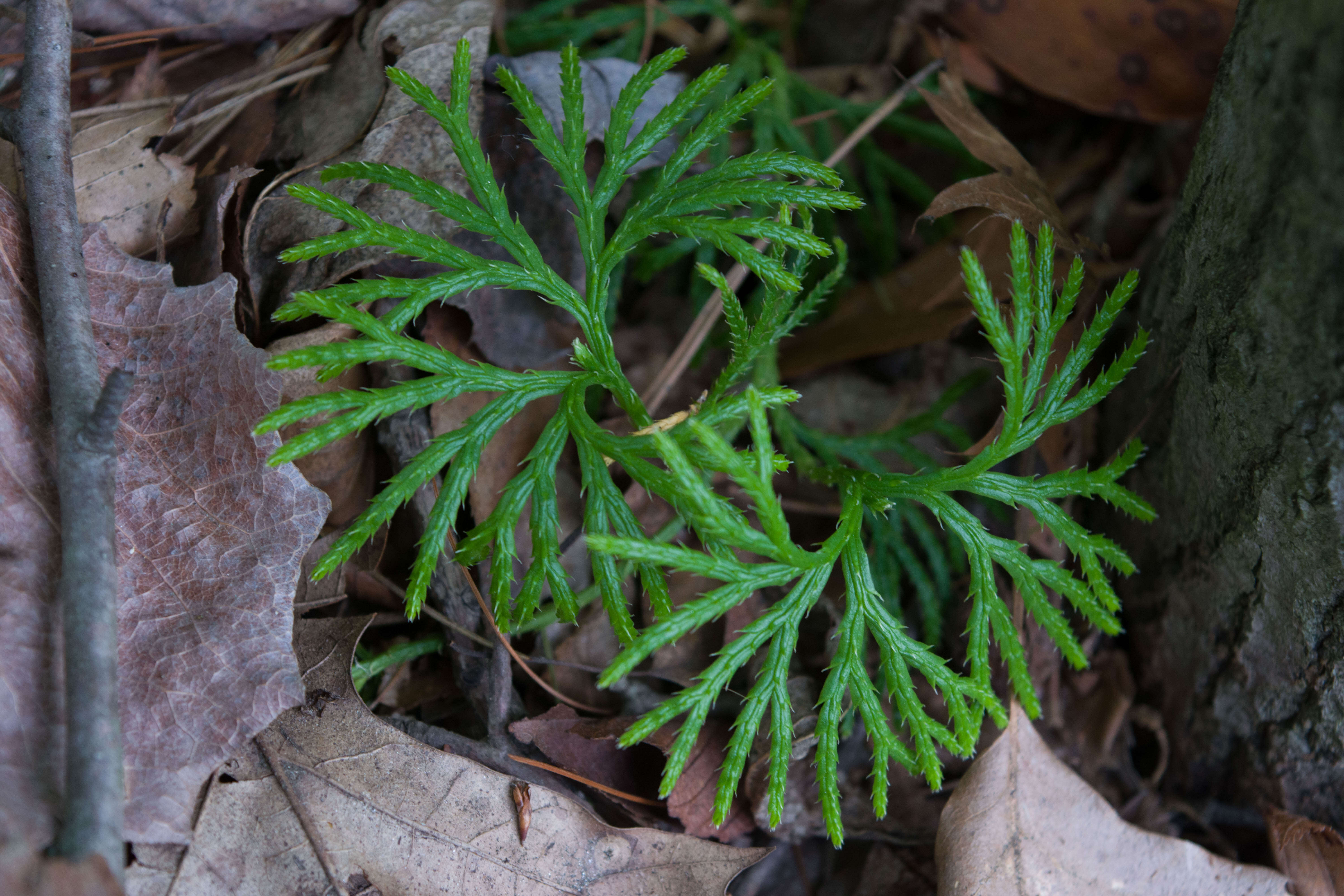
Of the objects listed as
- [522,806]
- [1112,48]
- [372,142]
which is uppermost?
[1112,48]

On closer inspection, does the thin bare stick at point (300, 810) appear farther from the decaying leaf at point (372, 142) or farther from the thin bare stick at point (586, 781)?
the decaying leaf at point (372, 142)

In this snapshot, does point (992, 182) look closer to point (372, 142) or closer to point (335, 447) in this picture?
point (372, 142)

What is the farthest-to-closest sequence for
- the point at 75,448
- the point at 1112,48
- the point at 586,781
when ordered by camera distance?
the point at 1112,48
the point at 586,781
the point at 75,448

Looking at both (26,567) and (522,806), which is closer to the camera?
(26,567)

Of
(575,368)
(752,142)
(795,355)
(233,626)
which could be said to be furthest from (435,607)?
(752,142)

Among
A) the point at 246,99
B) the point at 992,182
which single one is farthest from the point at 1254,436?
the point at 246,99

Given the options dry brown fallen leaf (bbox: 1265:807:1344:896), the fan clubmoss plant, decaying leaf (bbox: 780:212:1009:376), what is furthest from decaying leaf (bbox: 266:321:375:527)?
dry brown fallen leaf (bbox: 1265:807:1344:896)

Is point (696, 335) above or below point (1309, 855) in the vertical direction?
above
